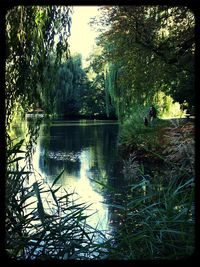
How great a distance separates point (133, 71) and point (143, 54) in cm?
54

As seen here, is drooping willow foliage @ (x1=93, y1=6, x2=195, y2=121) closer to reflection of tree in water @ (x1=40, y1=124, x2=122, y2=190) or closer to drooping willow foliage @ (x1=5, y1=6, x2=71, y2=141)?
reflection of tree in water @ (x1=40, y1=124, x2=122, y2=190)

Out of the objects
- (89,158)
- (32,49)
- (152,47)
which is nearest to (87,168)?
(89,158)

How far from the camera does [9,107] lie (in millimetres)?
1829

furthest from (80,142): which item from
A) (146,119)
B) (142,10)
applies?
(142,10)

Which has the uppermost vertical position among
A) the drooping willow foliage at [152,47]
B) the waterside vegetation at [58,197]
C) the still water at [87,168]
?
the drooping willow foliage at [152,47]

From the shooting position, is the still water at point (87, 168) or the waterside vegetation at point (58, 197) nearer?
the waterside vegetation at point (58, 197)

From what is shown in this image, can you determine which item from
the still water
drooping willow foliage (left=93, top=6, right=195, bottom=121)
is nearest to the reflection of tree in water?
the still water

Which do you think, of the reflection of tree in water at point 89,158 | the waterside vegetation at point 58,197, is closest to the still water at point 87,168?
the reflection of tree in water at point 89,158

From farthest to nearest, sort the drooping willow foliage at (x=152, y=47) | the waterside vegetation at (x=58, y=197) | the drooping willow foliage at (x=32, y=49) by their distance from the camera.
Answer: the drooping willow foliage at (x=152, y=47)
the drooping willow foliage at (x=32, y=49)
the waterside vegetation at (x=58, y=197)

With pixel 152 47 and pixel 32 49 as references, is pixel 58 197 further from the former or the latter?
pixel 152 47

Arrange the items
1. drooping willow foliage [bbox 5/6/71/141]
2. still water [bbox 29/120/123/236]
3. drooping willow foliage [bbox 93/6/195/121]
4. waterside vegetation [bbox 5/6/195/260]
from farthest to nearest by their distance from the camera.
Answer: drooping willow foliage [bbox 93/6/195/121] < still water [bbox 29/120/123/236] < drooping willow foliage [bbox 5/6/71/141] < waterside vegetation [bbox 5/6/195/260]

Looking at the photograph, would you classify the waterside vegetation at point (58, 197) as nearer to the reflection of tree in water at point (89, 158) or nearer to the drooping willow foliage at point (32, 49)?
the drooping willow foliage at point (32, 49)

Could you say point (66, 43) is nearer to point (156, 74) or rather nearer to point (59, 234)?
point (59, 234)

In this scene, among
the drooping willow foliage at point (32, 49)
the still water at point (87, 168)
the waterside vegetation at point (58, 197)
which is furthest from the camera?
the still water at point (87, 168)
